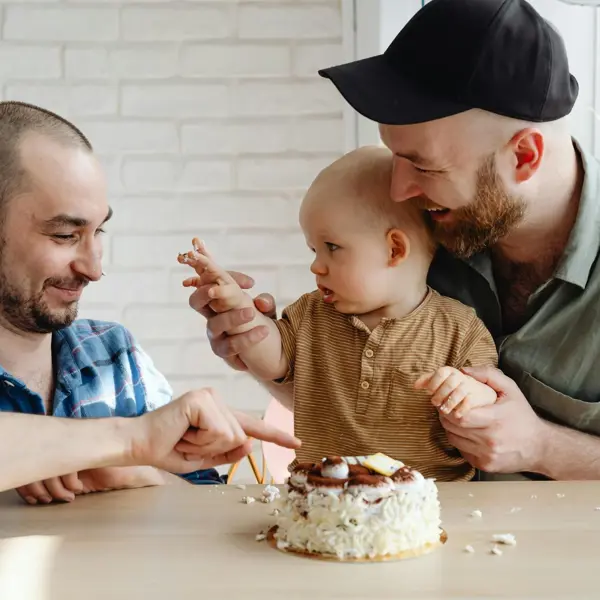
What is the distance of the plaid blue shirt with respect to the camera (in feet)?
5.93

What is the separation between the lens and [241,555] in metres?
1.25

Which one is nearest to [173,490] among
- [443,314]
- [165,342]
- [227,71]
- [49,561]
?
[49,561]

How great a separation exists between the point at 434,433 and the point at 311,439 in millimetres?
265

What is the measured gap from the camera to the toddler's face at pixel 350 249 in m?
1.92

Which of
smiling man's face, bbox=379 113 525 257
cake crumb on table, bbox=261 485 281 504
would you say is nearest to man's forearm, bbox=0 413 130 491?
cake crumb on table, bbox=261 485 281 504

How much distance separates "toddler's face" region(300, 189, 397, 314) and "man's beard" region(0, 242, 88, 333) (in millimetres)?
516

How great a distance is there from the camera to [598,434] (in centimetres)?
196

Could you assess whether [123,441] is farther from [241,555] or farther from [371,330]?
[371,330]

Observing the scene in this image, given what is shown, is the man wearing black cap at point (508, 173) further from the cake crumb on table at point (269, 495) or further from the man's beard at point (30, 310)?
the cake crumb on table at point (269, 495)

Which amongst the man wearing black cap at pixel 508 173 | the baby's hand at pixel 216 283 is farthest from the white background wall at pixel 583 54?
the baby's hand at pixel 216 283

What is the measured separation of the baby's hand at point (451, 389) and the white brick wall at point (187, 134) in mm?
1918

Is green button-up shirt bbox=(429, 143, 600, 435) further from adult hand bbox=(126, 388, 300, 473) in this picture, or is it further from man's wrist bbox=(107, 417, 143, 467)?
man's wrist bbox=(107, 417, 143, 467)

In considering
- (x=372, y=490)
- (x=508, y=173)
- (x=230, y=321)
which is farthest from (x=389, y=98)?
(x=372, y=490)

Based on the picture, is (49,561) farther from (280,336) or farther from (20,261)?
(280,336)
